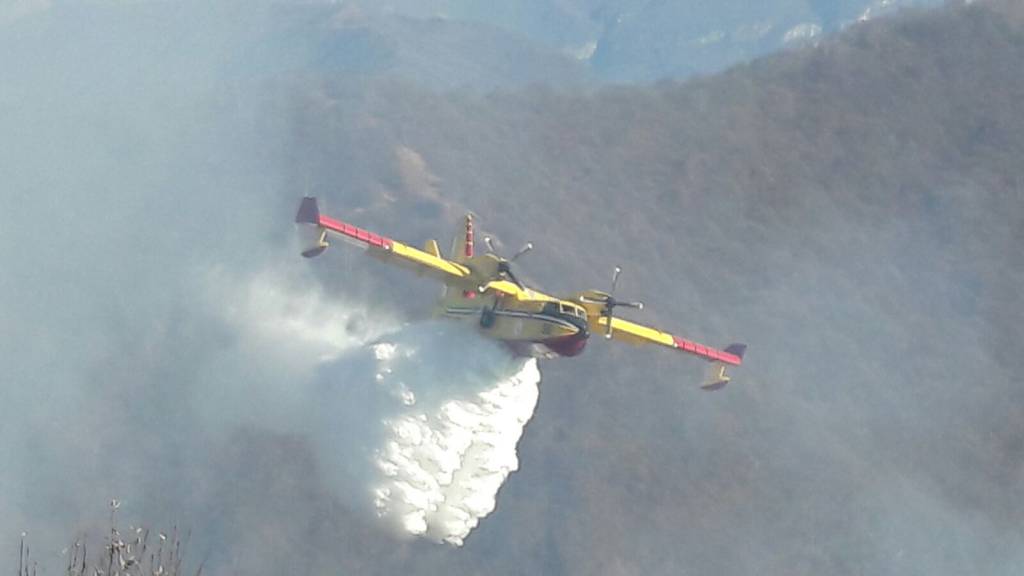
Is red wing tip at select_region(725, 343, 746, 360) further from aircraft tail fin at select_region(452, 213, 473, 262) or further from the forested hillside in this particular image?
the forested hillside

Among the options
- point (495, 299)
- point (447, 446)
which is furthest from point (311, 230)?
point (447, 446)

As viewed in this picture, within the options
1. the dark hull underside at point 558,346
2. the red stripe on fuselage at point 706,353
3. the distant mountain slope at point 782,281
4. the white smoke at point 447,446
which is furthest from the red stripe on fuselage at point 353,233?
the distant mountain slope at point 782,281

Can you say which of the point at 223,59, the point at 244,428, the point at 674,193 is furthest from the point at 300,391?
the point at 223,59

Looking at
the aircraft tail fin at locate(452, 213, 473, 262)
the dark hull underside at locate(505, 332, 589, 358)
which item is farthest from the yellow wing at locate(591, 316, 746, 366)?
the aircraft tail fin at locate(452, 213, 473, 262)

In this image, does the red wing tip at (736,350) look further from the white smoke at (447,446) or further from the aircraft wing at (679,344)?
the white smoke at (447,446)

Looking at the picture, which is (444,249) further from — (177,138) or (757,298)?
(177,138)

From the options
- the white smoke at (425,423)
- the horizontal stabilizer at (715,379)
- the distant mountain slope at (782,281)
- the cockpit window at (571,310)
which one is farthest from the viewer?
the distant mountain slope at (782,281)

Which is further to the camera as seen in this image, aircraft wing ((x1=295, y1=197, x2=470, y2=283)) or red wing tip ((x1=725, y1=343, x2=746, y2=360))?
red wing tip ((x1=725, y1=343, x2=746, y2=360))

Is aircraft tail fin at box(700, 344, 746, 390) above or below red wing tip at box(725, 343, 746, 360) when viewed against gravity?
below

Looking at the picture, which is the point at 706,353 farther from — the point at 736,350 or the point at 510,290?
the point at 510,290
